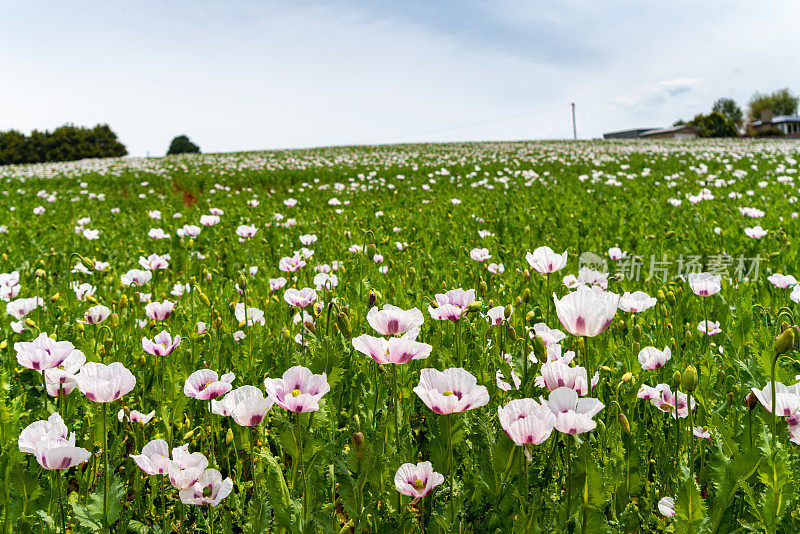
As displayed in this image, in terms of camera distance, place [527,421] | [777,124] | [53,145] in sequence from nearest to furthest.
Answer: [527,421] < [53,145] < [777,124]

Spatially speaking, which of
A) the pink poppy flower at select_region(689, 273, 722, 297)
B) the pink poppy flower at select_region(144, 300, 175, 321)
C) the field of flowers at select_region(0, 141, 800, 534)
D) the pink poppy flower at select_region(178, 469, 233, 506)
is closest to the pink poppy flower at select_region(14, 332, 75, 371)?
the field of flowers at select_region(0, 141, 800, 534)

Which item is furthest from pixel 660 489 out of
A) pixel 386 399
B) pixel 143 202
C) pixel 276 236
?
pixel 143 202

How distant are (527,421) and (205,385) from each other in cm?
97

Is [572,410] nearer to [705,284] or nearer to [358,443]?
[358,443]

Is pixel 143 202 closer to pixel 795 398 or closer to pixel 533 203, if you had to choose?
pixel 533 203

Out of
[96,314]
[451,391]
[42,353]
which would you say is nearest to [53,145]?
[96,314]

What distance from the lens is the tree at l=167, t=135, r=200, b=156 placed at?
60062mm

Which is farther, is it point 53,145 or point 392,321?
point 53,145

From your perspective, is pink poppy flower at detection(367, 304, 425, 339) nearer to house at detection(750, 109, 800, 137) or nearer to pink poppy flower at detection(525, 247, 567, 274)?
pink poppy flower at detection(525, 247, 567, 274)

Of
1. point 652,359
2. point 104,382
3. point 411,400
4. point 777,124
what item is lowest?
point 411,400

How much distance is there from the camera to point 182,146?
60.0 m

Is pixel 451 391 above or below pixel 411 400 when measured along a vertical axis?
Result: above

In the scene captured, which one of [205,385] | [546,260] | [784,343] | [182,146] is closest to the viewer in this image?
[784,343]

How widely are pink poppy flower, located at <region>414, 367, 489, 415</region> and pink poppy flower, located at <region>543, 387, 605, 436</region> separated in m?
0.16
